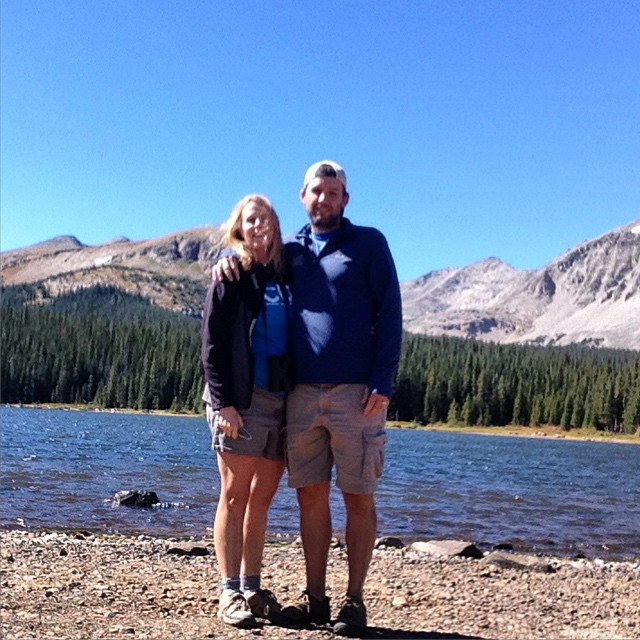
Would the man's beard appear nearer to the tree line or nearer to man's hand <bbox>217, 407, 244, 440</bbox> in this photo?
man's hand <bbox>217, 407, 244, 440</bbox>

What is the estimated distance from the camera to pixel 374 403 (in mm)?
5668

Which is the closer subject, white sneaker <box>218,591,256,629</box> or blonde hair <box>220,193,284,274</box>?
white sneaker <box>218,591,256,629</box>

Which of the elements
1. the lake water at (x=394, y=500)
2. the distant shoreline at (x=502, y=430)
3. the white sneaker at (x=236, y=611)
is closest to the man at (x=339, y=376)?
the white sneaker at (x=236, y=611)

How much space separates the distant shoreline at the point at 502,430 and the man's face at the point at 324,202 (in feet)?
319

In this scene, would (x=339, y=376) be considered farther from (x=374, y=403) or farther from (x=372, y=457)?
(x=372, y=457)

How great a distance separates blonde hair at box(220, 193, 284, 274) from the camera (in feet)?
19.4

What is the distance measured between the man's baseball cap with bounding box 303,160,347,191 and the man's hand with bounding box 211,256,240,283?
86 cm

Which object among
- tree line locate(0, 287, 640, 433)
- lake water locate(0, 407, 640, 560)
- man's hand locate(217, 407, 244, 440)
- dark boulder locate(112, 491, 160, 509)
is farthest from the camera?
tree line locate(0, 287, 640, 433)

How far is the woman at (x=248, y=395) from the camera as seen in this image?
18.9 ft

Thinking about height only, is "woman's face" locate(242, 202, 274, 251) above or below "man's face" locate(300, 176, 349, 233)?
below

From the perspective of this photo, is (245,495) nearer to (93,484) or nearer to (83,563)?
(83,563)

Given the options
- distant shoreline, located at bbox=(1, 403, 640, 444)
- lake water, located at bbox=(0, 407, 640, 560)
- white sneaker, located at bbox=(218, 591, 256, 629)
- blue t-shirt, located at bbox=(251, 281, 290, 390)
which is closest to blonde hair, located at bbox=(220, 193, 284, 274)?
blue t-shirt, located at bbox=(251, 281, 290, 390)

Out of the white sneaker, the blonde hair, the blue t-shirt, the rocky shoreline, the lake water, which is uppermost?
the blonde hair

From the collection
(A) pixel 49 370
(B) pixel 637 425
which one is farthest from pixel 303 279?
(A) pixel 49 370
